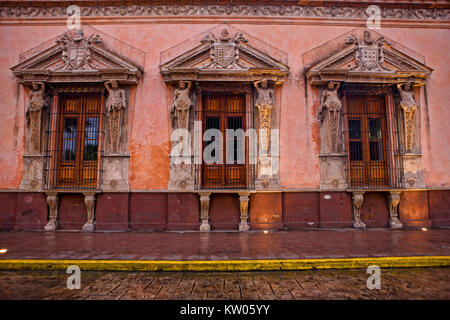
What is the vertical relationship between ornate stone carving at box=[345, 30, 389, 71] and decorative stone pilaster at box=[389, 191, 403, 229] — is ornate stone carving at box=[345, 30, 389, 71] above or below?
above

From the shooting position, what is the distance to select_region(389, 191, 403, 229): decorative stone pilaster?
784cm

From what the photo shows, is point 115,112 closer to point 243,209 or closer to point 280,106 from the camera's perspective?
point 243,209

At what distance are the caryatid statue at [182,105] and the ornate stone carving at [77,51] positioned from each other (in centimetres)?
276

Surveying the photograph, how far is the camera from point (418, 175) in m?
8.07

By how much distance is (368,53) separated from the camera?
27.1 feet

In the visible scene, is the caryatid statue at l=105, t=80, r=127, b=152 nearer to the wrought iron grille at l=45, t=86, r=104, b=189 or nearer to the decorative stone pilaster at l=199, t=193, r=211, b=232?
the wrought iron grille at l=45, t=86, r=104, b=189

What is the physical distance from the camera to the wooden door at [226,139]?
8031 mm

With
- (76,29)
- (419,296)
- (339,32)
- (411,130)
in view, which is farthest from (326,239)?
(76,29)

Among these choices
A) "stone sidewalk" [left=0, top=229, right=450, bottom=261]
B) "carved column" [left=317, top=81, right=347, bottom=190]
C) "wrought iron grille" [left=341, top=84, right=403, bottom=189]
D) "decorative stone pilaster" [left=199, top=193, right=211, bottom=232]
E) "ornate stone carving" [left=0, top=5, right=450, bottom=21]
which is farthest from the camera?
"ornate stone carving" [left=0, top=5, right=450, bottom=21]

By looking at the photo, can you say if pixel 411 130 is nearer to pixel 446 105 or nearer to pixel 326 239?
pixel 446 105

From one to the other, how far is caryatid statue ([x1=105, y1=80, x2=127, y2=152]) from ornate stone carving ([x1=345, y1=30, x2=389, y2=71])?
23.3ft

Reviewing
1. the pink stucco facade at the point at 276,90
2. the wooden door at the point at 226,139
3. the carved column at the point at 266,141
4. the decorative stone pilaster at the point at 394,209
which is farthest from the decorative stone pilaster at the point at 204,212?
the decorative stone pilaster at the point at 394,209

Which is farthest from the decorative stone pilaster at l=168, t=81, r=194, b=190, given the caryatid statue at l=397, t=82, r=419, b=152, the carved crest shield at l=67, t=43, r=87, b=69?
the caryatid statue at l=397, t=82, r=419, b=152

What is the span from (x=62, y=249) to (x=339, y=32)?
980cm
